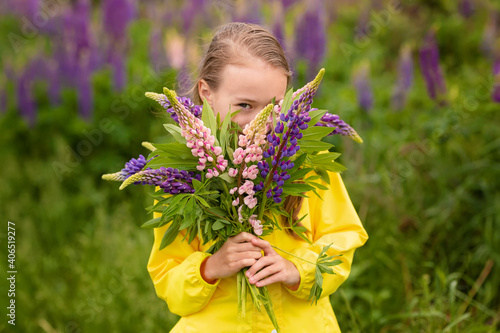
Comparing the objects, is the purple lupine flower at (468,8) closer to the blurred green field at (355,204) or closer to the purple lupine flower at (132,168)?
the blurred green field at (355,204)

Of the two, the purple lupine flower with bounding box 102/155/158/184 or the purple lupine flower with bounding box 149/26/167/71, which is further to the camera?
the purple lupine flower with bounding box 149/26/167/71

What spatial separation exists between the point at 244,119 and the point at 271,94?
12cm

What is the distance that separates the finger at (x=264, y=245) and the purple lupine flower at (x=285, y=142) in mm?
162

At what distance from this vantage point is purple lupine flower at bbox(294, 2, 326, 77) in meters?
4.86

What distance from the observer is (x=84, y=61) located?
199 inches

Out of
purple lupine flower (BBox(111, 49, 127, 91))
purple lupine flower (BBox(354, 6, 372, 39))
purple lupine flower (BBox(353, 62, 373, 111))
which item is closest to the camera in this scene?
purple lupine flower (BBox(353, 62, 373, 111))

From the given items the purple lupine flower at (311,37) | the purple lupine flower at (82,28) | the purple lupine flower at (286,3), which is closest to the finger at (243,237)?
the purple lupine flower at (311,37)

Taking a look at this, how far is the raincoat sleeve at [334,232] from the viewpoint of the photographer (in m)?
1.96

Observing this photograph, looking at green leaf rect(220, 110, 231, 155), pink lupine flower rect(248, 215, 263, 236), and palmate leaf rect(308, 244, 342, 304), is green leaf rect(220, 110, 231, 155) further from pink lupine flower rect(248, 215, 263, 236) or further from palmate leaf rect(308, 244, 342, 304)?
palmate leaf rect(308, 244, 342, 304)

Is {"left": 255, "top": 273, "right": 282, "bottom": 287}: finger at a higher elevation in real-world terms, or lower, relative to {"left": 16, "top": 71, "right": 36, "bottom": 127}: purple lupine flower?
higher

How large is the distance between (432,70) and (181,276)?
2906 millimetres

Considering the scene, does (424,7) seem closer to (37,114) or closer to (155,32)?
(155,32)

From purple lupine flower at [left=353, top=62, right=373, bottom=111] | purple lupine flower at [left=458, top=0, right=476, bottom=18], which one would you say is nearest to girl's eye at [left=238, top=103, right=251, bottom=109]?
purple lupine flower at [left=353, top=62, right=373, bottom=111]

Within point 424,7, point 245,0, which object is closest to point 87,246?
point 245,0
